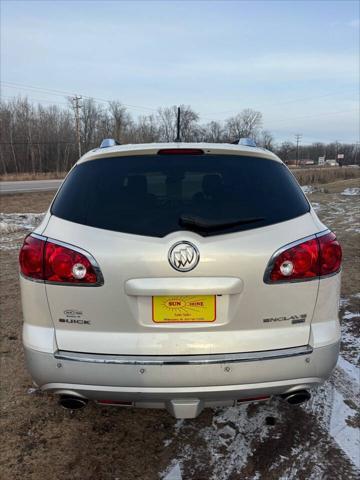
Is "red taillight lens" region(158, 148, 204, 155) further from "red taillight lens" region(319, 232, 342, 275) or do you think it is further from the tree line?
the tree line

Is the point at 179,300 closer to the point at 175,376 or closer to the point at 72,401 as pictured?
the point at 175,376

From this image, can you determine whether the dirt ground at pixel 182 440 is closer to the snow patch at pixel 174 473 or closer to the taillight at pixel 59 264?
the snow patch at pixel 174 473

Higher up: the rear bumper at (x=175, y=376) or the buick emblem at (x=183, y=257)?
the buick emblem at (x=183, y=257)

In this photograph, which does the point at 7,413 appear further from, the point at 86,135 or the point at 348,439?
the point at 86,135

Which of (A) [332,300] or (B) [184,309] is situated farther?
(A) [332,300]

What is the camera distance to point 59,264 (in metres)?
2.25

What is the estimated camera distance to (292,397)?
2.41m

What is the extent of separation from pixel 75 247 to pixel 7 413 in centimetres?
174

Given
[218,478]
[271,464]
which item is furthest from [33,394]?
[271,464]

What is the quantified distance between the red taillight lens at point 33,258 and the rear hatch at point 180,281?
0.26ft

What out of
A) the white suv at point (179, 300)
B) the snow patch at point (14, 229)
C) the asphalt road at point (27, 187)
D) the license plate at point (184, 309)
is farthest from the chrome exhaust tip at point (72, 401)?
the asphalt road at point (27, 187)

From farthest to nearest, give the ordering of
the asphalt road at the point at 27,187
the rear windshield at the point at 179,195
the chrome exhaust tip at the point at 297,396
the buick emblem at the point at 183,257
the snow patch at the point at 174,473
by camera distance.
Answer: the asphalt road at the point at 27,187 → the snow patch at the point at 174,473 → the chrome exhaust tip at the point at 297,396 → the rear windshield at the point at 179,195 → the buick emblem at the point at 183,257

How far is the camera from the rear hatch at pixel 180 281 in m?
2.17

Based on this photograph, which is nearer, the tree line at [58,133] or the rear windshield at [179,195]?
the rear windshield at [179,195]
